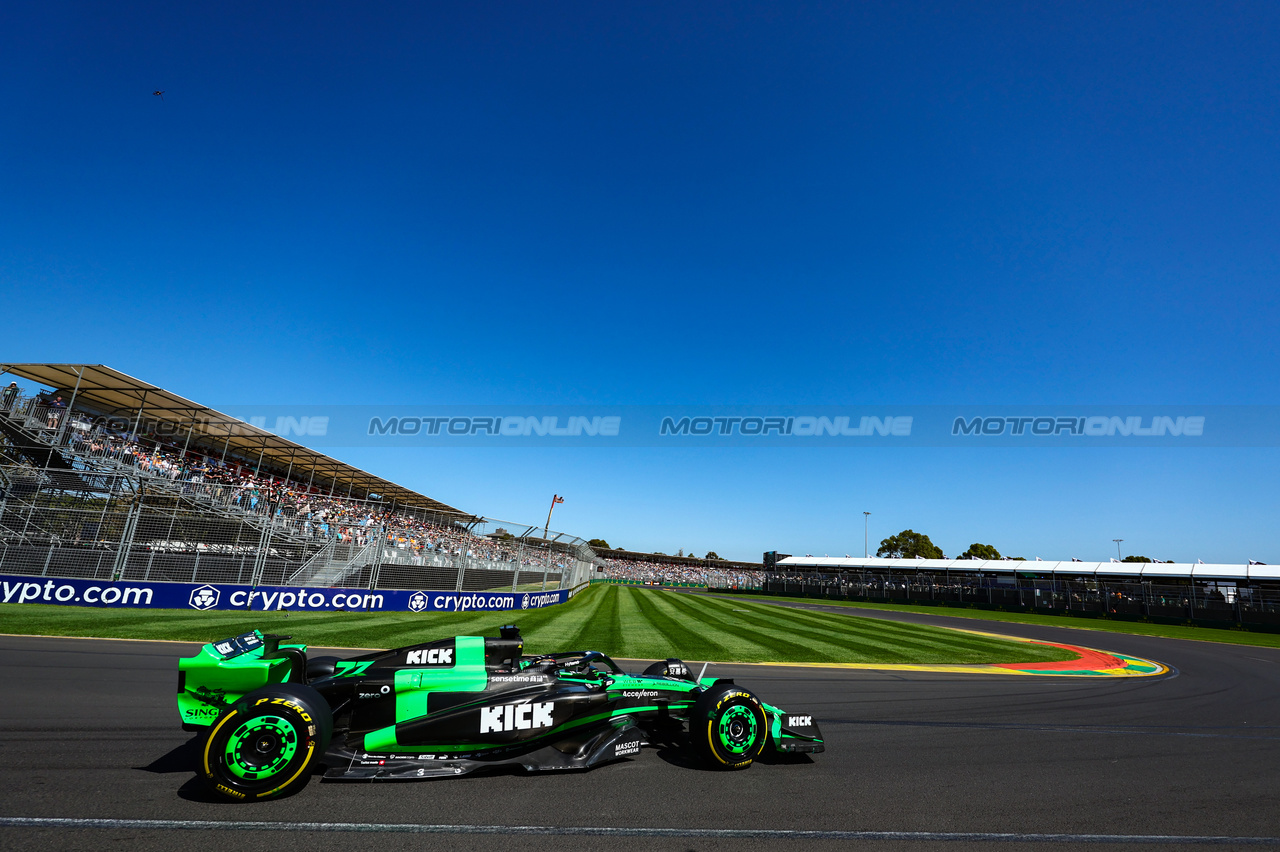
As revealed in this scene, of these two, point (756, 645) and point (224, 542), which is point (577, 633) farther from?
point (224, 542)

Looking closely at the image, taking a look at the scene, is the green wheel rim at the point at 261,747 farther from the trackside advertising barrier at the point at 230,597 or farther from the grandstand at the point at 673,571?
the grandstand at the point at 673,571

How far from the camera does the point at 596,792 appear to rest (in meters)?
4.21

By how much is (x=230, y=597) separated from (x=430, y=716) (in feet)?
44.5

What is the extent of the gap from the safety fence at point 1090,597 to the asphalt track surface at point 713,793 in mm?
30914

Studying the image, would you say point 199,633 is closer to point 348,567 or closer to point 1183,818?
point 348,567

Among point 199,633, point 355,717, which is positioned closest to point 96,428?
point 199,633

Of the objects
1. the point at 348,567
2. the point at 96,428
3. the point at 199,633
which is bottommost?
the point at 199,633

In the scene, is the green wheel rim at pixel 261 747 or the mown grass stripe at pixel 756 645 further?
the mown grass stripe at pixel 756 645

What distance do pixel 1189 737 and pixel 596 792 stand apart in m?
6.99

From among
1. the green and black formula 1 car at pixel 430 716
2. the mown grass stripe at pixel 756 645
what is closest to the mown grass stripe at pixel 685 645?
the mown grass stripe at pixel 756 645

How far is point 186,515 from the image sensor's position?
15133 mm

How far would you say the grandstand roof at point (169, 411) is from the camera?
21484 mm

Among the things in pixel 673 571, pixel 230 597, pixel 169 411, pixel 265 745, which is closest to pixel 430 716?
pixel 265 745

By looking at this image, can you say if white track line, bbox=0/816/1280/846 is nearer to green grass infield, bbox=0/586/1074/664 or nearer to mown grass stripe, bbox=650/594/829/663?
green grass infield, bbox=0/586/1074/664
